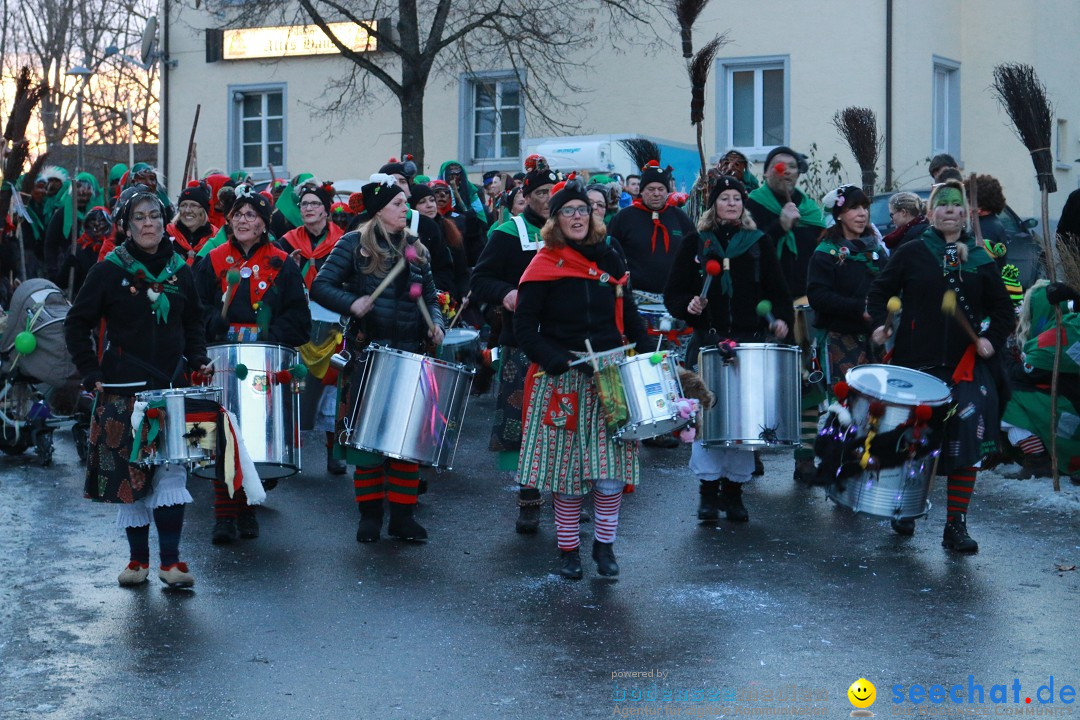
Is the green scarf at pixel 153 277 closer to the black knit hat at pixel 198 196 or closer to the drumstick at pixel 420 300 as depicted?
the drumstick at pixel 420 300

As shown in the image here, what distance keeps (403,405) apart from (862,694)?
3.10m

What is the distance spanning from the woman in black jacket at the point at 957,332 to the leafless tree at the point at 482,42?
1443 cm

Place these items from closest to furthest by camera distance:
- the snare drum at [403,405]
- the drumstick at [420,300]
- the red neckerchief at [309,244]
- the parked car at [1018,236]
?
the snare drum at [403,405], the drumstick at [420,300], the red neckerchief at [309,244], the parked car at [1018,236]

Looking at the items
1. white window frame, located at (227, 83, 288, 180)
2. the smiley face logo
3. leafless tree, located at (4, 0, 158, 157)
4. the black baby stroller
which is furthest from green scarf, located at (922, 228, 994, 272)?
leafless tree, located at (4, 0, 158, 157)

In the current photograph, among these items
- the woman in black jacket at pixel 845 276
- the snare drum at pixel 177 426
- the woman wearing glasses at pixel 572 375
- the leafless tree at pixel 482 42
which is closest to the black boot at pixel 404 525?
the woman wearing glasses at pixel 572 375

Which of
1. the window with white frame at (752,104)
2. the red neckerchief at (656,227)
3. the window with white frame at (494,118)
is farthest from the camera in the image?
the window with white frame at (494,118)

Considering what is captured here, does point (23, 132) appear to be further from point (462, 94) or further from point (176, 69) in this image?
point (176, 69)

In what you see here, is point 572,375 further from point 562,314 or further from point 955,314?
point 955,314

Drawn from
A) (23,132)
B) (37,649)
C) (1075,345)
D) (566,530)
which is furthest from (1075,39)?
(37,649)

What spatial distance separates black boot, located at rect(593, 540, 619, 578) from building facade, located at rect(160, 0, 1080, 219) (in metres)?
16.7

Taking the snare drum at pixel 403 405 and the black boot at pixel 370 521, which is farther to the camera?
the black boot at pixel 370 521

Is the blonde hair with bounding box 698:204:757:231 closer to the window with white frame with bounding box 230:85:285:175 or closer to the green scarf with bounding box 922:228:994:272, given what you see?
the green scarf with bounding box 922:228:994:272

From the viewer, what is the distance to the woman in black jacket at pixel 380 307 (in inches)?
309

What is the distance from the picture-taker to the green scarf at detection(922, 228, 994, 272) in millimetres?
7574
